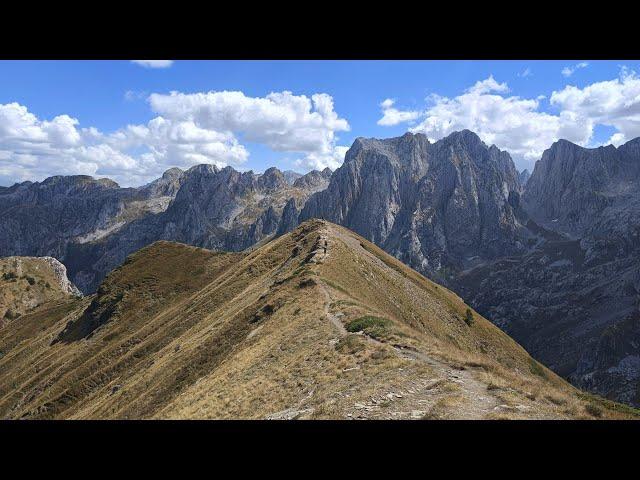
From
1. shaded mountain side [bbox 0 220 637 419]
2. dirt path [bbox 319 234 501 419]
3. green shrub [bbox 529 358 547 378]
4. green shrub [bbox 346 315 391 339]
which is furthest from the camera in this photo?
green shrub [bbox 529 358 547 378]

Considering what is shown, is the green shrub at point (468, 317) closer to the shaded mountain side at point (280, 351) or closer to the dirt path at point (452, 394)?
the shaded mountain side at point (280, 351)

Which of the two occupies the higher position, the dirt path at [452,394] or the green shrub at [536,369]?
the dirt path at [452,394]

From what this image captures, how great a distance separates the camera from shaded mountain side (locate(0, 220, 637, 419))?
20.1 m

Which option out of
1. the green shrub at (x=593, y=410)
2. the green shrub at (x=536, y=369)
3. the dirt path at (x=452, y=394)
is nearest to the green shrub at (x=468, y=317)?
the green shrub at (x=536, y=369)

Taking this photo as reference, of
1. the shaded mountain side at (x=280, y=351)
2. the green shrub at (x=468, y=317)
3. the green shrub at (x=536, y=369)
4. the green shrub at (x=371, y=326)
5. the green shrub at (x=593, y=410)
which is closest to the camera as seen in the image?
the green shrub at (x=593, y=410)

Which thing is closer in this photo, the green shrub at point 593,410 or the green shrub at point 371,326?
the green shrub at point 593,410

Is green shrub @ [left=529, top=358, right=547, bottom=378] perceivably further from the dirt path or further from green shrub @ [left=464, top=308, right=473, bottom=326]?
the dirt path

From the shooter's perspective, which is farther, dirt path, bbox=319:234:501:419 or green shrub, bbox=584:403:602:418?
dirt path, bbox=319:234:501:419

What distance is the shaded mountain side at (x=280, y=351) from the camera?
65.9ft

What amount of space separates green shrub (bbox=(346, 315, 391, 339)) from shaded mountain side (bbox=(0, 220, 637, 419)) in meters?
0.11

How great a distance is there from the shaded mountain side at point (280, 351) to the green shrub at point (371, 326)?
114mm

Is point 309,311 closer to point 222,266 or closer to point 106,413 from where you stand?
point 106,413

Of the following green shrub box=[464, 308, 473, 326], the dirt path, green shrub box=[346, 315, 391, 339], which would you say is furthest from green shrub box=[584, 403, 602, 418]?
green shrub box=[464, 308, 473, 326]
